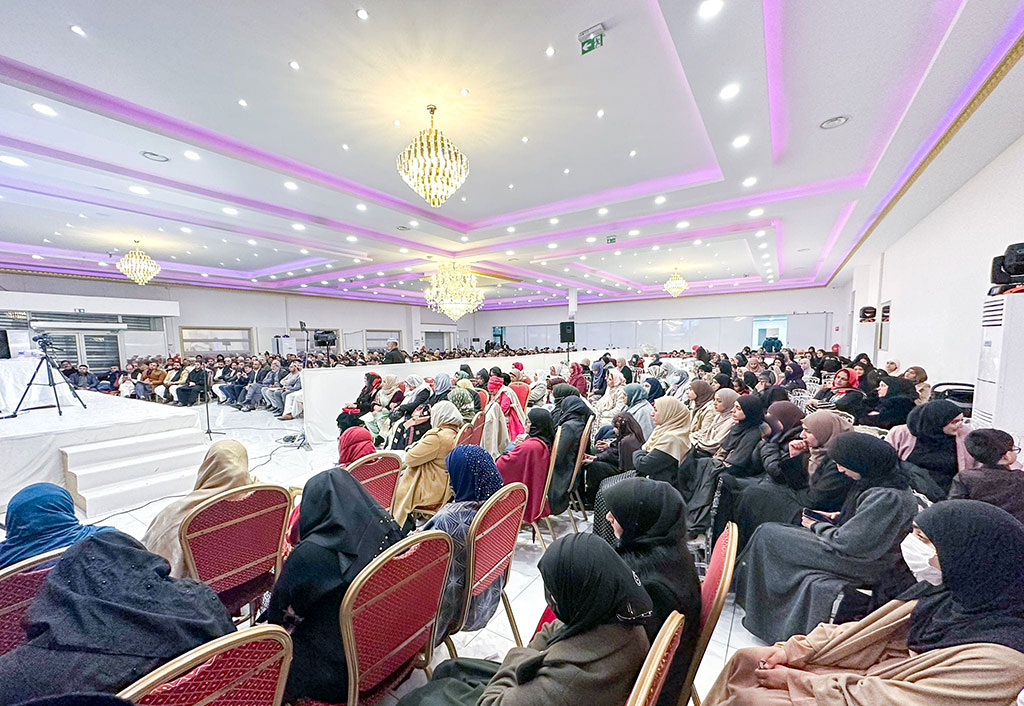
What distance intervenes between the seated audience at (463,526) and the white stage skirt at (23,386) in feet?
20.2

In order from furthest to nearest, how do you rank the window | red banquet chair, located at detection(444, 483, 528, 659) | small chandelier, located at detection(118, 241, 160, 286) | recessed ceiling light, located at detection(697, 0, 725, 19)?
the window, small chandelier, located at detection(118, 241, 160, 286), recessed ceiling light, located at detection(697, 0, 725, 19), red banquet chair, located at detection(444, 483, 528, 659)

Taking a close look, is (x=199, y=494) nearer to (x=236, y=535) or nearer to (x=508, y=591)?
(x=236, y=535)

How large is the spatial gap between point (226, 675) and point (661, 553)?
117 centimetres

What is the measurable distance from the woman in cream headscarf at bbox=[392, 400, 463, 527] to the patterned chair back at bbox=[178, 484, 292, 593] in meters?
0.77

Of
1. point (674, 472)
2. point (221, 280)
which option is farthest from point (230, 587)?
point (221, 280)

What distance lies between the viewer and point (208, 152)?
3898mm

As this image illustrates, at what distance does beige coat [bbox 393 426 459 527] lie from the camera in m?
2.46

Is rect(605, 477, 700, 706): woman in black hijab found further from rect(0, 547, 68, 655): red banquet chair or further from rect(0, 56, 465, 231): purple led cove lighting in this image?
rect(0, 56, 465, 231): purple led cove lighting

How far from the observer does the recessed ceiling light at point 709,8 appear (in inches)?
83.4

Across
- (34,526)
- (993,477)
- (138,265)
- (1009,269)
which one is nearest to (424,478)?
(34,526)

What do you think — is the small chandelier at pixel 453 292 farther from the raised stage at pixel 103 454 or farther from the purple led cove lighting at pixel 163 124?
the raised stage at pixel 103 454

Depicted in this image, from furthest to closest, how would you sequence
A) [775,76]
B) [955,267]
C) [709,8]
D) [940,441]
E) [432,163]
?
[955,267], [432,163], [775,76], [940,441], [709,8]

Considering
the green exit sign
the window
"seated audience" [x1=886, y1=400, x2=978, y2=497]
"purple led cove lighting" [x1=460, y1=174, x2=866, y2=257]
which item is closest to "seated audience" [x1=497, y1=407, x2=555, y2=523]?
"seated audience" [x1=886, y1=400, x2=978, y2=497]

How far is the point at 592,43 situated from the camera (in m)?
2.50
